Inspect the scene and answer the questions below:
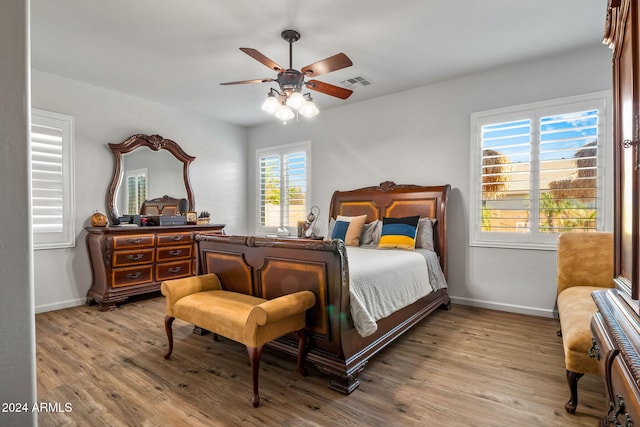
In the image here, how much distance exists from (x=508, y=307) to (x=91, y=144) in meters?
5.66

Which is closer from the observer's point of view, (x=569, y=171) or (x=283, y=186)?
(x=569, y=171)

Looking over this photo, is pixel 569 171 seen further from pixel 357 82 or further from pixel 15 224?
pixel 15 224

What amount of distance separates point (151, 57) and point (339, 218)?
292cm

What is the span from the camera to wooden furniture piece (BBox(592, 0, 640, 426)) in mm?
992

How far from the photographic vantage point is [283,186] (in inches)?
234

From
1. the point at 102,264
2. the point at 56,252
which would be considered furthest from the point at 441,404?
the point at 56,252

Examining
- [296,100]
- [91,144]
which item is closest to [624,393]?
[296,100]

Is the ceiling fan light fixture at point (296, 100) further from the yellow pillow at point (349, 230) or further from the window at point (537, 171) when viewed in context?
the window at point (537, 171)

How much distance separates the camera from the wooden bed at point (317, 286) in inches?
86.9

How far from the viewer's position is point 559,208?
3.54m

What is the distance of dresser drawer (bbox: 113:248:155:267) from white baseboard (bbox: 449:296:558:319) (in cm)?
403

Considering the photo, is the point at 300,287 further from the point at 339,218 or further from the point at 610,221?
the point at 610,221

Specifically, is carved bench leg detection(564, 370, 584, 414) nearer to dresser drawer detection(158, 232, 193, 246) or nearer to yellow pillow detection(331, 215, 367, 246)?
yellow pillow detection(331, 215, 367, 246)

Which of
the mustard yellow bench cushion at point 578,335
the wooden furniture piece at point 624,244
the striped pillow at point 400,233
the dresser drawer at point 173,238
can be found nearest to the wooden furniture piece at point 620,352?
the wooden furniture piece at point 624,244
